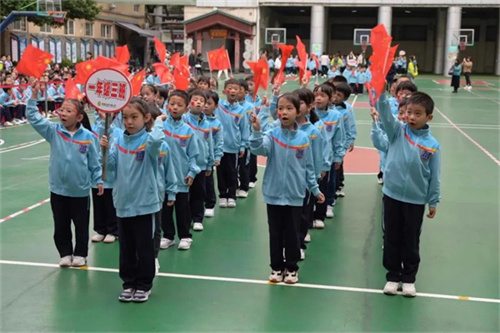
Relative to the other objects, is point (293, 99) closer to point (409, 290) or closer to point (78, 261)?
point (409, 290)

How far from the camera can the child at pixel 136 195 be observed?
461 cm

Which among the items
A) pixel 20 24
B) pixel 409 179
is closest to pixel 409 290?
pixel 409 179

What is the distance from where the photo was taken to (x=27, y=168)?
1020cm

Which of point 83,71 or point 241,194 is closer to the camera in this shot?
point 83,71

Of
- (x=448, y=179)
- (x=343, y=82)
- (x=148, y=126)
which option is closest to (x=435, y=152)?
(x=148, y=126)

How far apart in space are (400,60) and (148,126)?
27.1 meters

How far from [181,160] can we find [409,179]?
2307mm

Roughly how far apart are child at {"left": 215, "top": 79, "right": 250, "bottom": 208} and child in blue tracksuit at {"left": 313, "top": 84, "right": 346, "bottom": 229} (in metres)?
1.29

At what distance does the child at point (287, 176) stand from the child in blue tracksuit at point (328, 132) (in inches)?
64.7

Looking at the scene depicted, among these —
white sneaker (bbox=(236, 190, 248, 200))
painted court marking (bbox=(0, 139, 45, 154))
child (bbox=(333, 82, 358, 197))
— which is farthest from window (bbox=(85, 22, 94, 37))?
child (bbox=(333, 82, 358, 197))

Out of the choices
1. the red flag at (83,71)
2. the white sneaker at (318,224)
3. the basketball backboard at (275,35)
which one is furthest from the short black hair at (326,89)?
the basketball backboard at (275,35)

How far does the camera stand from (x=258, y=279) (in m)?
5.23

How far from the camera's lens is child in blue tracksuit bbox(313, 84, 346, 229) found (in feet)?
22.0

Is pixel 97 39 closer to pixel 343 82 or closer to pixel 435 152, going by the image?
pixel 343 82
